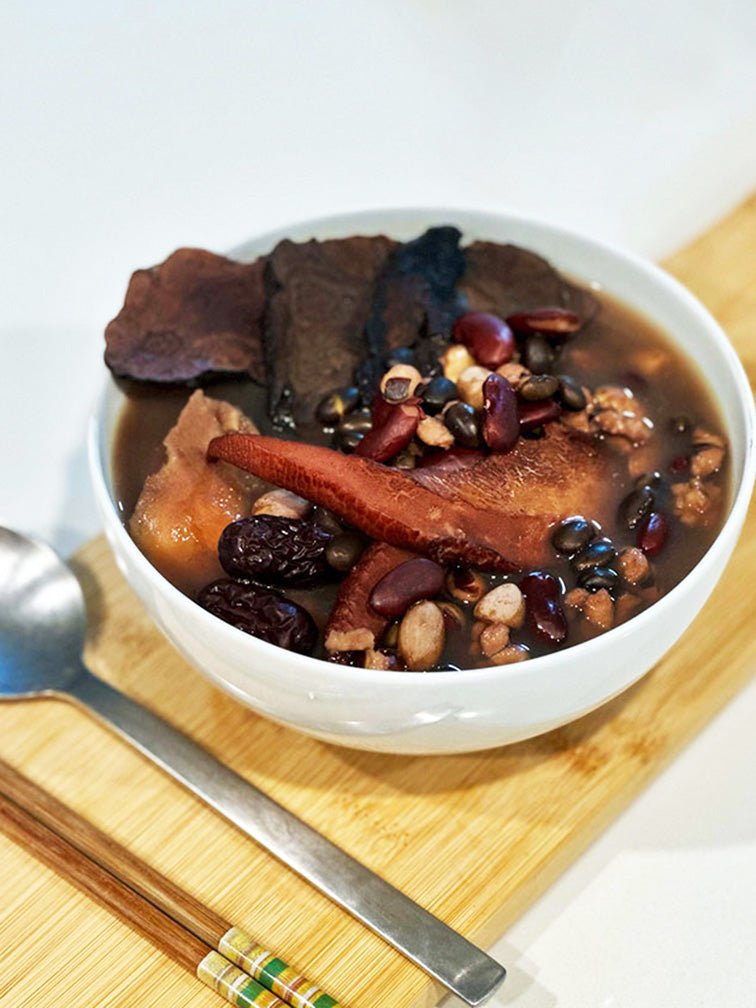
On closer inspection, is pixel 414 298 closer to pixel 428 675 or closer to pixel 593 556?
pixel 593 556

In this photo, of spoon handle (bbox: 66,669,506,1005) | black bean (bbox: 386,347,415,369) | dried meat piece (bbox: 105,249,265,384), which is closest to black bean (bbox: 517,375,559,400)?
black bean (bbox: 386,347,415,369)

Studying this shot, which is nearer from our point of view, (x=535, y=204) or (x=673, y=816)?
(x=673, y=816)

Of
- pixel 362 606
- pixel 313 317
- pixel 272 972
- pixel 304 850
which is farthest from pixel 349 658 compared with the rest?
pixel 313 317

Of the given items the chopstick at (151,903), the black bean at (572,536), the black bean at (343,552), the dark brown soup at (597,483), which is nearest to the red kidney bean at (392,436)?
the dark brown soup at (597,483)

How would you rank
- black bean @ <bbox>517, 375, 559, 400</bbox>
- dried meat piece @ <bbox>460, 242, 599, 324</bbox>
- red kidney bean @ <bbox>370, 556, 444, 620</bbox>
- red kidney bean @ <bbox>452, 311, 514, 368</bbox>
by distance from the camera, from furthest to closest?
dried meat piece @ <bbox>460, 242, 599, 324</bbox>, red kidney bean @ <bbox>452, 311, 514, 368</bbox>, black bean @ <bbox>517, 375, 559, 400</bbox>, red kidney bean @ <bbox>370, 556, 444, 620</bbox>

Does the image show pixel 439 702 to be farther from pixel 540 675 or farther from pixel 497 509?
pixel 497 509

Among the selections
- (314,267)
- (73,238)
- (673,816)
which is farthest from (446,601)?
(73,238)

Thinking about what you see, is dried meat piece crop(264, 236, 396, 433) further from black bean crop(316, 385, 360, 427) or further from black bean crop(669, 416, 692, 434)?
black bean crop(669, 416, 692, 434)
